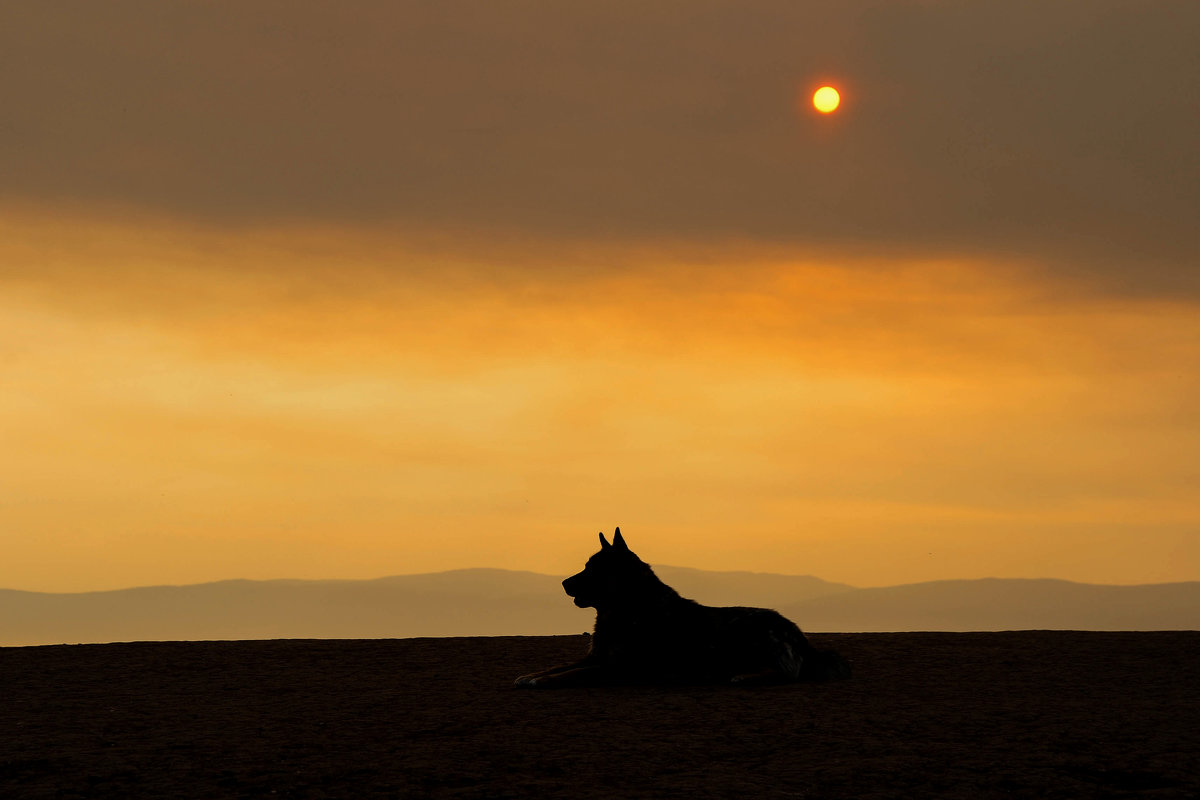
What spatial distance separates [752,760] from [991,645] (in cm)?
865

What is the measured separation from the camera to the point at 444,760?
8570 mm

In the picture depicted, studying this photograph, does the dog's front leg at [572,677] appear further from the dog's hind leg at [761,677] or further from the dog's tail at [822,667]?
the dog's tail at [822,667]

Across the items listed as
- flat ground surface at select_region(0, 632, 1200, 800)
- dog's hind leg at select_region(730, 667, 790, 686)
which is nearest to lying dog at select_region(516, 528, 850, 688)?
dog's hind leg at select_region(730, 667, 790, 686)

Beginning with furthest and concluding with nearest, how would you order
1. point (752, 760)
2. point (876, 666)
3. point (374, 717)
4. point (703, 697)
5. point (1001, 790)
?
point (876, 666) → point (703, 697) → point (374, 717) → point (752, 760) → point (1001, 790)

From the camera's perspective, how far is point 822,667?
12.9 metres

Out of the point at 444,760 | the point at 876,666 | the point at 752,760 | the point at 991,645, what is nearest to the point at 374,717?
the point at 444,760

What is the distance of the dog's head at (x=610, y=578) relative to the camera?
13.5 meters

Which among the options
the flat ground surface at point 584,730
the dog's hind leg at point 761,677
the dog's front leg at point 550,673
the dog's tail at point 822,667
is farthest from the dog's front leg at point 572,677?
the dog's tail at point 822,667

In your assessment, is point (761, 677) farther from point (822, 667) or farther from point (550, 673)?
point (550, 673)

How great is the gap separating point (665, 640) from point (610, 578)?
0.97 m

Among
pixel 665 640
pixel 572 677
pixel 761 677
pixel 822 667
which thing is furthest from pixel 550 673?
pixel 822 667

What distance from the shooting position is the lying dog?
1274 centimetres

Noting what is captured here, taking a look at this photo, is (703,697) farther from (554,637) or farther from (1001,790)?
(554,637)

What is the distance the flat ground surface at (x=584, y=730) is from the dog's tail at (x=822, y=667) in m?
0.29
